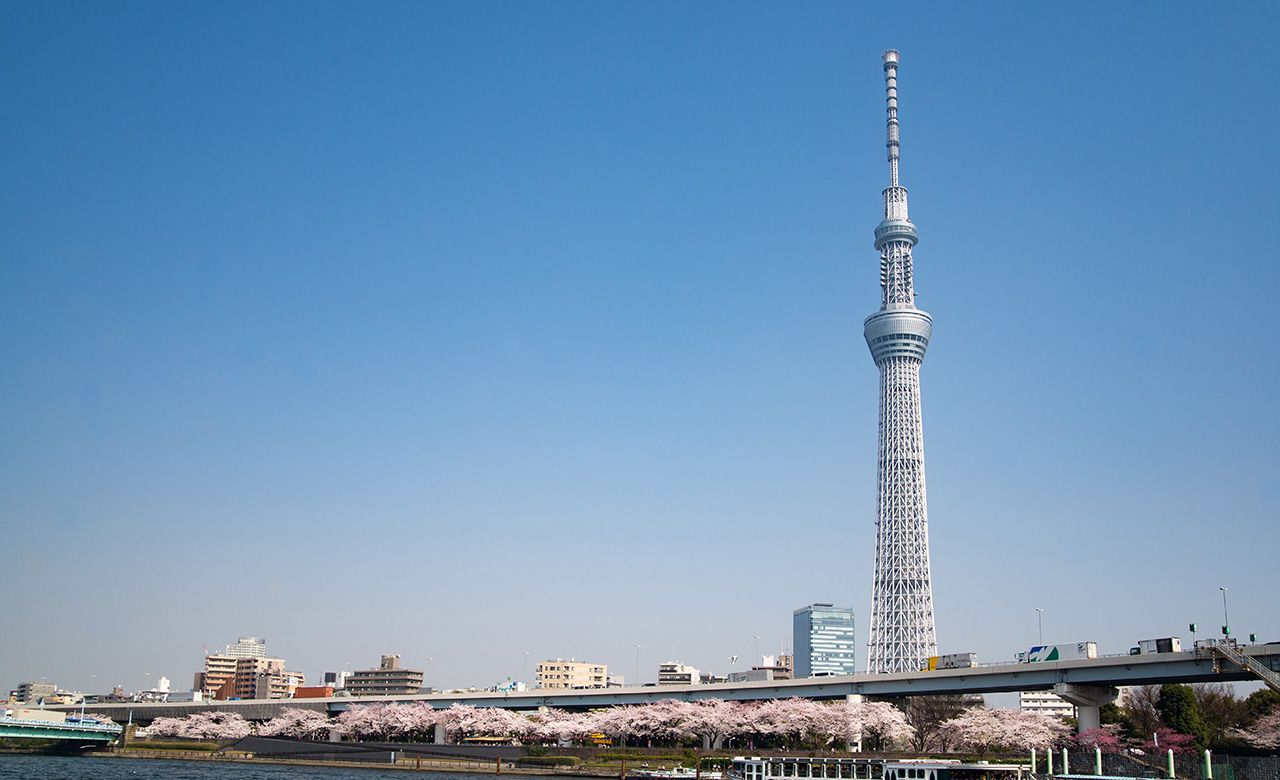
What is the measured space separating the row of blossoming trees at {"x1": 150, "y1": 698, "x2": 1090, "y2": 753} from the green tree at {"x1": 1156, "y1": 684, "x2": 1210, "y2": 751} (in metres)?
9.62

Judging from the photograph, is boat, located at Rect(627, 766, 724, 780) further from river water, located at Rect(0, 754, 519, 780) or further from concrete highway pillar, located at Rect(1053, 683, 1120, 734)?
concrete highway pillar, located at Rect(1053, 683, 1120, 734)

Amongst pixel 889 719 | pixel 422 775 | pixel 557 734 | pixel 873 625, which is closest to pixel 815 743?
pixel 889 719

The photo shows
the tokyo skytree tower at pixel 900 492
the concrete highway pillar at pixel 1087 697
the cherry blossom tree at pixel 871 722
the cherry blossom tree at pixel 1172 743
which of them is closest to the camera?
the cherry blossom tree at pixel 1172 743

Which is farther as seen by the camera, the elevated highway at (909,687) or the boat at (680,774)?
the boat at (680,774)

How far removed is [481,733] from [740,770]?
58.3m

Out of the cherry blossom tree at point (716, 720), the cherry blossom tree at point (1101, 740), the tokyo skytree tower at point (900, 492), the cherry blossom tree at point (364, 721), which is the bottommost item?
the cherry blossom tree at point (364, 721)

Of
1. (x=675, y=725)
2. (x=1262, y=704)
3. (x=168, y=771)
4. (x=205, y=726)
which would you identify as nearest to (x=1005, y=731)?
(x=1262, y=704)

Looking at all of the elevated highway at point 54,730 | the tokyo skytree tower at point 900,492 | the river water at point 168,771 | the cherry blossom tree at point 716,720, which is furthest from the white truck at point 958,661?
the elevated highway at point 54,730

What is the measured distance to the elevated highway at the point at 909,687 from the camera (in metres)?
73.7

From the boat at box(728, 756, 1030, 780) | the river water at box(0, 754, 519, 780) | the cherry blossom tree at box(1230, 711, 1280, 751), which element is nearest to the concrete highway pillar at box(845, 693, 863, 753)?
the boat at box(728, 756, 1030, 780)

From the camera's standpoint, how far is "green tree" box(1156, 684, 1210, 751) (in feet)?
295

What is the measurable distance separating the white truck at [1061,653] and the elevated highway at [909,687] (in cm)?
117

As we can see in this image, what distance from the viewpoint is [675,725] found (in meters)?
112

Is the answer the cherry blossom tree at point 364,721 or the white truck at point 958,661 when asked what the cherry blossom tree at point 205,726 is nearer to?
the cherry blossom tree at point 364,721
